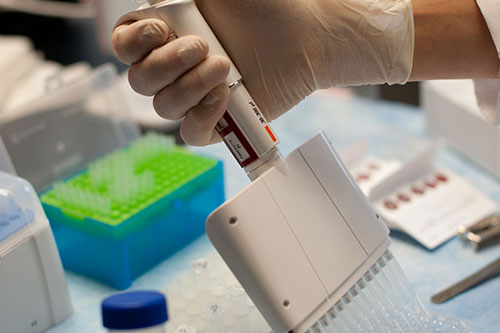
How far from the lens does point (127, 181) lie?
97 cm

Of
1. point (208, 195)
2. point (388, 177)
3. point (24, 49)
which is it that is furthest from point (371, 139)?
point (24, 49)

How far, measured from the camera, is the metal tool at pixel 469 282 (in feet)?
2.78

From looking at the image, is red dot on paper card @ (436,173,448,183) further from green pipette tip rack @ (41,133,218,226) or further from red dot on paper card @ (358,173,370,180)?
green pipette tip rack @ (41,133,218,226)

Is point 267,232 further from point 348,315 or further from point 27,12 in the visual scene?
point 27,12

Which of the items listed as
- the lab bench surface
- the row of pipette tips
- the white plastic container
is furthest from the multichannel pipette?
the white plastic container

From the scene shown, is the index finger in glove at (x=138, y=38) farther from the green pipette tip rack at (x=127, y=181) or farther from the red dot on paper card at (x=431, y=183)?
the red dot on paper card at (x=431, y=183)

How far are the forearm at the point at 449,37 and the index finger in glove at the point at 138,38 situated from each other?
0.34m

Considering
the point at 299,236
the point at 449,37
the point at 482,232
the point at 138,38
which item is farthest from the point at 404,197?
the point at 138,38

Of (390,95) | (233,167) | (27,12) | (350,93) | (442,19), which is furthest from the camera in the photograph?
(27,12)

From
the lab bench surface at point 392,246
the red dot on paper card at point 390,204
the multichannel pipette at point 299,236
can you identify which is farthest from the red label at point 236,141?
the red dot on paper card at point 390,204

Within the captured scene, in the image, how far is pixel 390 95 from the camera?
1896 mm

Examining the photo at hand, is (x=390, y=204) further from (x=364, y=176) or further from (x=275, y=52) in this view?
(x=275, y=52)

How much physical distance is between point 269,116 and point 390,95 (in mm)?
1174

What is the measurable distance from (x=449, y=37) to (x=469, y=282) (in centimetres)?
35
